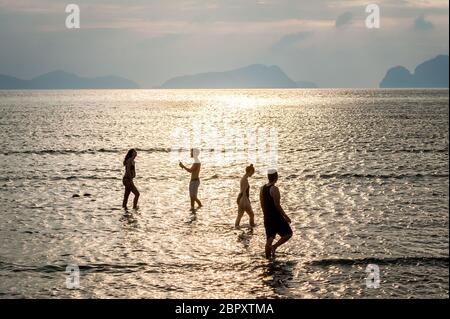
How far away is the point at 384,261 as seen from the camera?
14633 mm

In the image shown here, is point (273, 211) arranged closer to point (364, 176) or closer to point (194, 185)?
point (194, 185)

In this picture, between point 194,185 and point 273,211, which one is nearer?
point 273,211

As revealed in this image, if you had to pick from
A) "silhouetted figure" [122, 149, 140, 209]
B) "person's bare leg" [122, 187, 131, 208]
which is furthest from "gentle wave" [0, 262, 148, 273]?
"person's bare leg" [122, 187, 131, 208]

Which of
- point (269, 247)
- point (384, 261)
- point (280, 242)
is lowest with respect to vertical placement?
point (384, 261)

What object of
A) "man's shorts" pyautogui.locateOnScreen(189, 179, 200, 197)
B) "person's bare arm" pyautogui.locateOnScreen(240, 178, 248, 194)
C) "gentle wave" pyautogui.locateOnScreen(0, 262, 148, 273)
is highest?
"person's bare arm" pyautogui.locateOnScreen(240, 178, 248, 194)

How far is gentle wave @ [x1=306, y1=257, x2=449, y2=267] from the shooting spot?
1441 cm

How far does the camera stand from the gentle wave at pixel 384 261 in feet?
47.3

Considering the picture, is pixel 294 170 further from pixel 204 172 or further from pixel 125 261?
pixel 125 261

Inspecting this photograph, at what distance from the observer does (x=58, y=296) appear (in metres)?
11.9

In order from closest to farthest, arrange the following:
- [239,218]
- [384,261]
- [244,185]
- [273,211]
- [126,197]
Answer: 1. [273,211]
2. [384,261]
3. [244,185]
4. [239,218]
5. [126,197]

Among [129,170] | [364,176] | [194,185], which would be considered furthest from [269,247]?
[364,176]

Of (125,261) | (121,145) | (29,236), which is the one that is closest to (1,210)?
(29,236)

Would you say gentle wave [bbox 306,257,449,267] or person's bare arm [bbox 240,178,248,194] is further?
person's bare arm [bbox 240,178,248,194]

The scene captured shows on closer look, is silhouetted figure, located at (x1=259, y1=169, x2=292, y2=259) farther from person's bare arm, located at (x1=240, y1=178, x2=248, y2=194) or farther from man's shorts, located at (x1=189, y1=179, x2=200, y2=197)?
man's shorts, located at (x1=189, y1=179, x2=200, y2=197)
